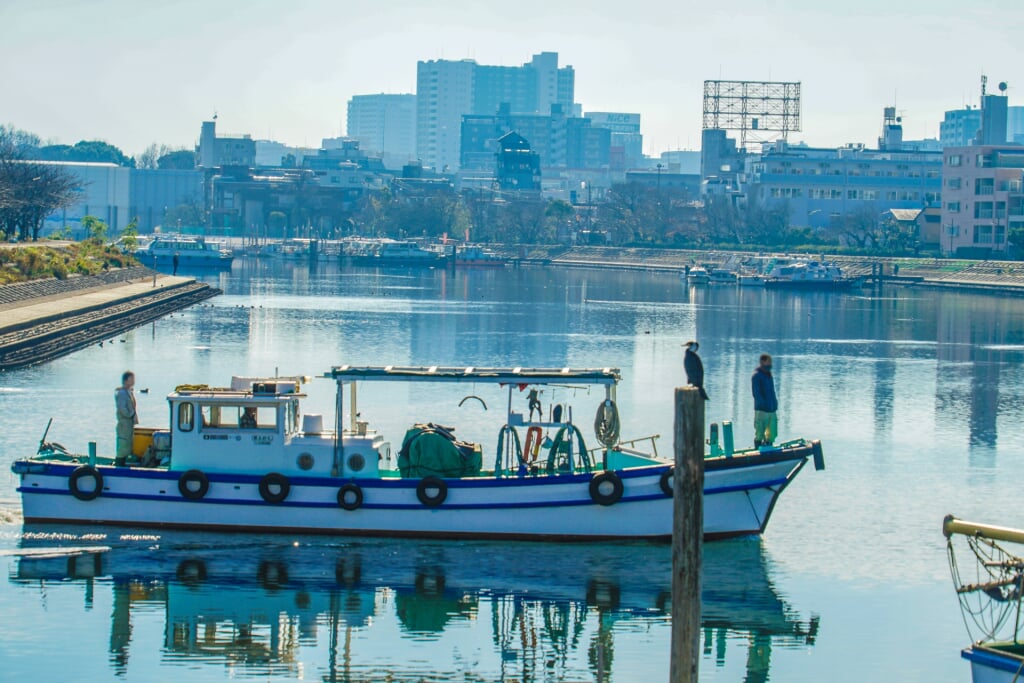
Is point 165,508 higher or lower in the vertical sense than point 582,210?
lower

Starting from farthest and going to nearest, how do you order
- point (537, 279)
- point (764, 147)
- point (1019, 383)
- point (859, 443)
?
point (764, 147), point (537, 279), point (1019, 383), point (859, 443)

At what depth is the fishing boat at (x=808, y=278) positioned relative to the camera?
118938 mm

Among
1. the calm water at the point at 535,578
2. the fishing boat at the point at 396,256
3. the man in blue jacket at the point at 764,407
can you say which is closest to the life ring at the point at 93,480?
the calm water at the point at 535,578

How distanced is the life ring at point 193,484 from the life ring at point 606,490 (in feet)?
19.3

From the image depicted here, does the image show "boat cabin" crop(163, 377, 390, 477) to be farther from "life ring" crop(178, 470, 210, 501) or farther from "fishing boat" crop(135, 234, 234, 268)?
"fishing boat" crop(135, 234, 234, 268)

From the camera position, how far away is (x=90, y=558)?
24.0 meters

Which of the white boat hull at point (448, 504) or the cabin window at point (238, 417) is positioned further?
the cabin window at point (238, 417)

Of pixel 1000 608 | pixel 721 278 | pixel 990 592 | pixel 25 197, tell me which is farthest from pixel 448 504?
pixel 721 278

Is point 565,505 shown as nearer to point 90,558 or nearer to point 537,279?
point 90,558

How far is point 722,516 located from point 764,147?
162148mm

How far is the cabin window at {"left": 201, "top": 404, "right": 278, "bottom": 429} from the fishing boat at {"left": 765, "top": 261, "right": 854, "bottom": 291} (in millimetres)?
96667

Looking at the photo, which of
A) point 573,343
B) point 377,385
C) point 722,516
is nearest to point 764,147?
point 573,343

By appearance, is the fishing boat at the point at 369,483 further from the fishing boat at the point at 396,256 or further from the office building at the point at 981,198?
the fishing boat at the point at 396,256

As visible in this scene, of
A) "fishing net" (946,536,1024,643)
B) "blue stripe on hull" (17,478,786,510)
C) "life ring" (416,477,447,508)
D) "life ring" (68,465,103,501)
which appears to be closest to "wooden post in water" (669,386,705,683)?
"fishing net" (946,536,1024,643)
